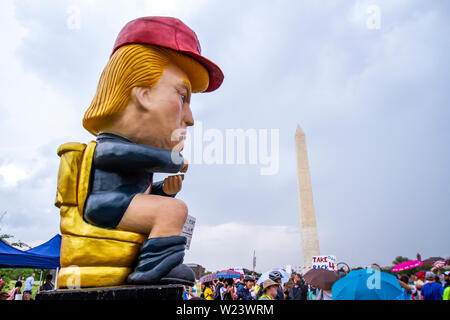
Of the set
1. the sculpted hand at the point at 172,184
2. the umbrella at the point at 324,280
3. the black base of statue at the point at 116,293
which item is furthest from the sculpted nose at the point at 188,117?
the umbrella at the point at 324,280

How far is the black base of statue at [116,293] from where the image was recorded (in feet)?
6.45

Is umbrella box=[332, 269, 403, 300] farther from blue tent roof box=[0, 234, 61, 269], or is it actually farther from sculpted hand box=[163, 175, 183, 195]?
blue tent roof box=[0, 234, 61, 269]

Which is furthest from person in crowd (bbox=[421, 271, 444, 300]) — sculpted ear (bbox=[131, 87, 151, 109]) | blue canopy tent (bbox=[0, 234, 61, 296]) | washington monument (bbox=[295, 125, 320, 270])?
washington monument (bbox=[295, 125, 320, 270])

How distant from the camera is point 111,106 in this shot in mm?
2537

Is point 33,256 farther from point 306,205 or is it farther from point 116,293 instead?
point 306,205

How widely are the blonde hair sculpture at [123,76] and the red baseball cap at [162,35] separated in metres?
0.06

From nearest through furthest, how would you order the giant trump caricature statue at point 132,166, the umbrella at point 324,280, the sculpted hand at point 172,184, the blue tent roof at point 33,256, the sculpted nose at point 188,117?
1. the giant trump caricature statue at point 132,166
2. the sculpted nose at point 188,117
3. the sculpted hand at point 172,184
4. the umbrella at point 324,280
5. the blue tent roof at point 33,256

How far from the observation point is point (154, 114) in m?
2.59

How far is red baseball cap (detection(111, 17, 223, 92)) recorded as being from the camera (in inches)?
104

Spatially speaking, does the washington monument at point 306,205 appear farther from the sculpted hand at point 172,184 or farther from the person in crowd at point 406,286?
the sculpted hand at point 172,184

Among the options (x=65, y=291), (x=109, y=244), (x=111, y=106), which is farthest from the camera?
(x=111, y=106)
